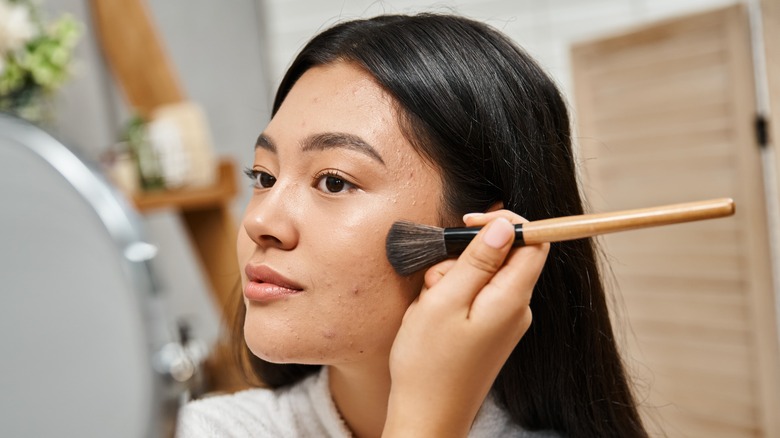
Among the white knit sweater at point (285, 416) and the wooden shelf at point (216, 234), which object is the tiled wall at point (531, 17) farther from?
the white knit sweater at point (285, 416)

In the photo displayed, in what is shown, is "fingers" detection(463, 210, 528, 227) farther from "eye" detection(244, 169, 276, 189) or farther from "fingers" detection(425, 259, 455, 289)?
"eye" detection(244, 169, 276, 189)

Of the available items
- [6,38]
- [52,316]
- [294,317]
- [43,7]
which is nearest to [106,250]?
[52,316]

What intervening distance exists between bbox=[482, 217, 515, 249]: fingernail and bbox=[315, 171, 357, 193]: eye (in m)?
0.18

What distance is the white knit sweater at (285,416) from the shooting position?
86 centimetres

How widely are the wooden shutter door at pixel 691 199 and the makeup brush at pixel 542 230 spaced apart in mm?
1399

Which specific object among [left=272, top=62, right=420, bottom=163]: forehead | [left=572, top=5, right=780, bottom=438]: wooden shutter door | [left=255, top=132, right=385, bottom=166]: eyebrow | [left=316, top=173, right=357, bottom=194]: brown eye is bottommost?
[left=572, top=5, right=780, bottom=438]: wooden shutter door

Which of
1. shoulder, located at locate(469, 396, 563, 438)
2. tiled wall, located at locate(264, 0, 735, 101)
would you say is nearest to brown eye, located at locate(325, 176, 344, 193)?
shoulder, located at locate(469, 396, 563, 438)

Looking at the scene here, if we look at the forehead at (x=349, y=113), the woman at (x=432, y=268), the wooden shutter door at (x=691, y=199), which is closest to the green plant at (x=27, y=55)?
the woman at (x=432, y=268)

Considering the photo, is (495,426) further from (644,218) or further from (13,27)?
(13,27)

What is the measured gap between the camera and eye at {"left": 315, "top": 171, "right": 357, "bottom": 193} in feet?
2.40

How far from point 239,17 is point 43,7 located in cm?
68

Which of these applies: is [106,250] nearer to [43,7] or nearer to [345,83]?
[345,83]

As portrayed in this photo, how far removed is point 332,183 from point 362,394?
276 millimetres

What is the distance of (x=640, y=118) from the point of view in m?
2.38
